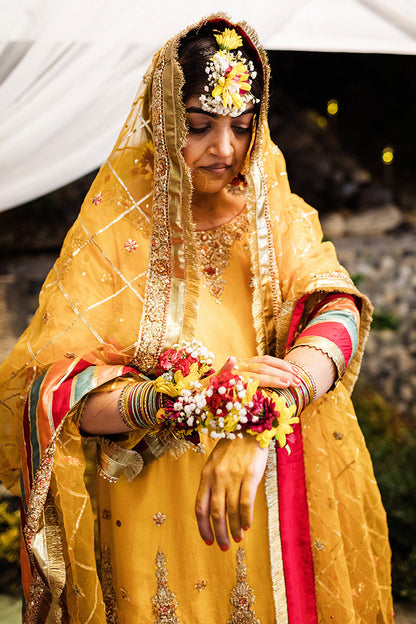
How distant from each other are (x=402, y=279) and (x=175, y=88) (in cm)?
312

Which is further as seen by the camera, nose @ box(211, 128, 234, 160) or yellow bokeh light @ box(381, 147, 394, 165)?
yellow bokeh light @ box(381, 147, 394, 165)

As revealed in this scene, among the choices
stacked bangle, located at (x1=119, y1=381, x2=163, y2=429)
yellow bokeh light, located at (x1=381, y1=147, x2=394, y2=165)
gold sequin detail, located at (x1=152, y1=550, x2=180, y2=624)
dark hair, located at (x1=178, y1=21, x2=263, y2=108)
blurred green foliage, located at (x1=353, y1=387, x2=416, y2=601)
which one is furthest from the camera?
yellow bokeh light, located at (x1=381, y1=147, x2=394, y2=165)

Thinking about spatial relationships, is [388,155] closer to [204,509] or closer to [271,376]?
[271,376]

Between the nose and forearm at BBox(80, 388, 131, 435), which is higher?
the nose

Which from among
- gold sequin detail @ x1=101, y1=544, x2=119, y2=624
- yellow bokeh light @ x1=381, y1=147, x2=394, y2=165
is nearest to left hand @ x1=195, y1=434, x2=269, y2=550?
gold sequin detail @ x1=101, y1=544, x2=119, y2=624

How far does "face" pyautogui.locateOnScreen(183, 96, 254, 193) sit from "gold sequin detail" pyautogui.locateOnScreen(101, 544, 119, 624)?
0.91m

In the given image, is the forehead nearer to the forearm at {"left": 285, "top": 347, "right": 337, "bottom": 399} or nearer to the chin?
the chin

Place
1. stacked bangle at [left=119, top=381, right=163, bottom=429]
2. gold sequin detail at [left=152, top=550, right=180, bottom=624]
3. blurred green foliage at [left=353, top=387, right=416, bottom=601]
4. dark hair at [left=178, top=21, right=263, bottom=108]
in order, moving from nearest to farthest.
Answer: stacked bangle at [left=119, top=381, right=163, bottom=429]
dark hair at [left=178, top=21, right=263, bottom=108]
gold sequin detail at [left=152, top=550, right=180, bottom=624]
blurred green foliage at [left=353, top=387, right=416, bottom=601]

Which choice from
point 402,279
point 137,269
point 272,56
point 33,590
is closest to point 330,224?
point 402,279

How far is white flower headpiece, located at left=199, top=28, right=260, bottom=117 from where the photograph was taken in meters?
1.13

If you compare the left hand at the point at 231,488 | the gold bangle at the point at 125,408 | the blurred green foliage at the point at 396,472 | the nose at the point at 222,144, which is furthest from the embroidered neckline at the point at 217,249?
the blurred green foliage at the point at 396,472

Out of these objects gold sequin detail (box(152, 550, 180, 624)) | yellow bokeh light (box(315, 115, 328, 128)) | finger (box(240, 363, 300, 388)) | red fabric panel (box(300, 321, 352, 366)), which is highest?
yellow bokeh light (box(315, 115, 328, 128))

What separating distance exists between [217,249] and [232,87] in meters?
0.38

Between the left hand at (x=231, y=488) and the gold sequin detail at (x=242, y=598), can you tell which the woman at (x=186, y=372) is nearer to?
the gold sequin detail at (x=242, y=598)
